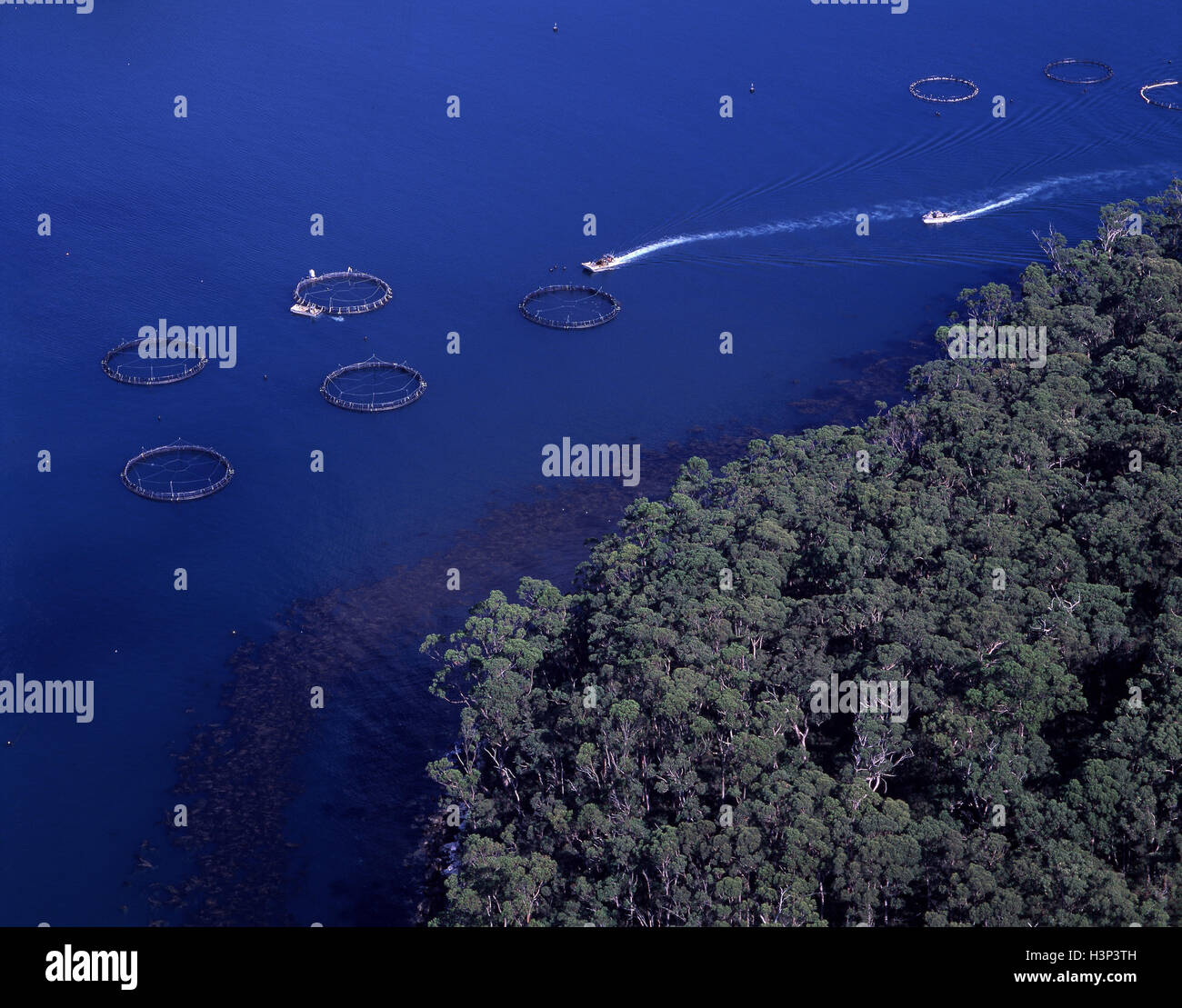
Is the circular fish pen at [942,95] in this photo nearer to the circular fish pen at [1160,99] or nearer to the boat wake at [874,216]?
the circular fish pen at [1160,99]

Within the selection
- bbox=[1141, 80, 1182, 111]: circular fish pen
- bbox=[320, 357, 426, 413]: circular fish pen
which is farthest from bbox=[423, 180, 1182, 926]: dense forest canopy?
bbox=[1141, 80, 1182, 111]: circular fish pen

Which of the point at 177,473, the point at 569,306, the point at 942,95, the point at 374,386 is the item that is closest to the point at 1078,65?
the point at 942,95

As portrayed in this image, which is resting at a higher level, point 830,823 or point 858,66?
point 858,66

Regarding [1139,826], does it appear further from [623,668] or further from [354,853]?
[354,853]

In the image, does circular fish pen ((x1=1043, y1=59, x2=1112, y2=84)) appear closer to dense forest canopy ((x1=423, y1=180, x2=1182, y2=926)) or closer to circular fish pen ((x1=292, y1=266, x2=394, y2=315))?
dense forest canopy ((x1=423, y1=180, x2=1182, y2=926))

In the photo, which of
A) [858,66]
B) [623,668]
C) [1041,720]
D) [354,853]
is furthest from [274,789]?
[858,66]
